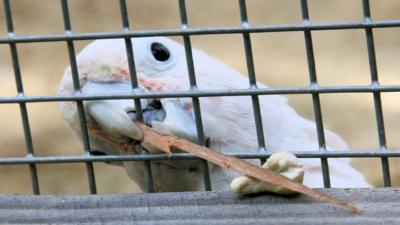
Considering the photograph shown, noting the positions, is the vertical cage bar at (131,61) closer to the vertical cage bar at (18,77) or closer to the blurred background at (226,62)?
the vertical cage bar at (18,77)

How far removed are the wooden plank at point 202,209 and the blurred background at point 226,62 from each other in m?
2.29

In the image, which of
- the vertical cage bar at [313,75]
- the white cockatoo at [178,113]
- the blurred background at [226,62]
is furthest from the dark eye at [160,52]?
the blurred background at [226,62]

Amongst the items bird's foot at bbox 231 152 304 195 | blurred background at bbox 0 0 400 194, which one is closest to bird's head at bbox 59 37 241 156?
bird's foot at bbox 231 152 304 195

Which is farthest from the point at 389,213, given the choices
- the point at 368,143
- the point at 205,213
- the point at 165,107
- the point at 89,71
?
the point at 368,143

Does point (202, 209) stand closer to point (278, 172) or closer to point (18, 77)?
point (278, 172)

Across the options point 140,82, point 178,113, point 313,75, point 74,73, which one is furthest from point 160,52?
point 313,75

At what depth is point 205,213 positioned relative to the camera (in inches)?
45.6

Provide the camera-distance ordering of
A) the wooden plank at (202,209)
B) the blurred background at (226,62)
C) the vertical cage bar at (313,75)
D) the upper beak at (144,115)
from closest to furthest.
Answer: the wooden plank at (202,209)
the vertical cage bar at (313,75)
the upper beak at (144,115)
the blurred background at (226,62)

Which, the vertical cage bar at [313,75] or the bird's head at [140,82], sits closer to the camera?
the vertical cage bar at [313,75]

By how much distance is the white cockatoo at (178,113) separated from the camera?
5.28 feet

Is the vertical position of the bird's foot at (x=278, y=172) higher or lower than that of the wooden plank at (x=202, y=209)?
higher

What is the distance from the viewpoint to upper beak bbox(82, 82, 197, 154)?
156 cm

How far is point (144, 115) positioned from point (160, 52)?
0.27m

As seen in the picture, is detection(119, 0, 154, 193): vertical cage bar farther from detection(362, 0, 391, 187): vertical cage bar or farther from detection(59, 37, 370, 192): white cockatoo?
detection(362, 0, 391, 187): vertical cage bar
